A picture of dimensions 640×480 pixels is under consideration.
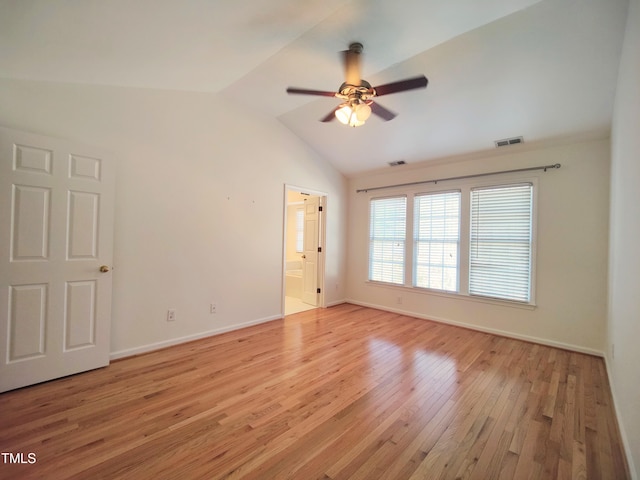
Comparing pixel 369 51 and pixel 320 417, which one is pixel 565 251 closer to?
pixel 369 51

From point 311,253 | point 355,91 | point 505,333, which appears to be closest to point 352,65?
point 355,91

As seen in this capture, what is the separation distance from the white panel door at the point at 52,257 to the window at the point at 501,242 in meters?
4.63

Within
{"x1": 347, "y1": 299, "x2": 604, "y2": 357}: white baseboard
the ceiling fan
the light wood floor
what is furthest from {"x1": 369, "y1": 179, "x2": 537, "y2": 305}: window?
the ceiling fan

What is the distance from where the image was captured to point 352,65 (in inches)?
89.0

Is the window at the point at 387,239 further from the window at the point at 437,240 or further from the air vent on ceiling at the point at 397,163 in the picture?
the air vent on ceiling at the point at 397,163

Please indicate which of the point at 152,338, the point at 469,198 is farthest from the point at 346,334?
the point at 469,198

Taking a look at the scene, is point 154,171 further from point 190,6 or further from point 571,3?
point 571,3

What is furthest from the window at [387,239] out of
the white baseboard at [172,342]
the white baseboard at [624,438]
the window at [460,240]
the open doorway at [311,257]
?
the white baseboard at [624,438]

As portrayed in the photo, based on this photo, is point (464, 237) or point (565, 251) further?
point (464, 237)

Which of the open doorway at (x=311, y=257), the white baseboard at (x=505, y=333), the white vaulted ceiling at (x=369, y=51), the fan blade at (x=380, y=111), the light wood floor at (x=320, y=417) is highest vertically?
the white vaulted ceiling at (x=369, y=51)

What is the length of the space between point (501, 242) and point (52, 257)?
514 centimetres

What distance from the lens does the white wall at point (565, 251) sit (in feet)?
10.5

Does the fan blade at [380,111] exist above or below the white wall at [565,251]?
above

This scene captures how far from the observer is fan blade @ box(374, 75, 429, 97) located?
78.6 inches
